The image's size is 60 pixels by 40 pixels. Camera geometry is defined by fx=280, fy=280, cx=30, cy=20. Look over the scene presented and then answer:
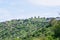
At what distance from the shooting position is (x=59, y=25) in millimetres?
31781

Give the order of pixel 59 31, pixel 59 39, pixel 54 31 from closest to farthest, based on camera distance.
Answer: pixel 59 39 < pixel 59 31 < pixel 54 31

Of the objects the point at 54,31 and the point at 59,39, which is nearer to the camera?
the point at 59,39

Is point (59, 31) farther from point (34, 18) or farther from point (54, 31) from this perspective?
point (34, 18)

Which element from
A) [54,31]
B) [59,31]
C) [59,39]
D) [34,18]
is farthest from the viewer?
[34,18]

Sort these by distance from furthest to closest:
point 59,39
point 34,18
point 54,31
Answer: point 34,18 < point 54,31 < point 59,39

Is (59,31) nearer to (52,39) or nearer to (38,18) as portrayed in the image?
(52,39)

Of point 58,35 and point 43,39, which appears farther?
point 43,39

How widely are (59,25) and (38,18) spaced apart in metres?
121

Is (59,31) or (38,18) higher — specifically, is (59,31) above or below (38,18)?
above

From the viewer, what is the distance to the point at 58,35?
30375 mm

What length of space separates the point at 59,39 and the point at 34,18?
12361 centimetres

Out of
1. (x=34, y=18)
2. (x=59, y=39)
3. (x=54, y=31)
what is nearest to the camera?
(x=59, y=39)

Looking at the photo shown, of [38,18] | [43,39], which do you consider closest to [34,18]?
[38,18]

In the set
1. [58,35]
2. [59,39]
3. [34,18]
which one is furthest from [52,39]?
[34,18]
